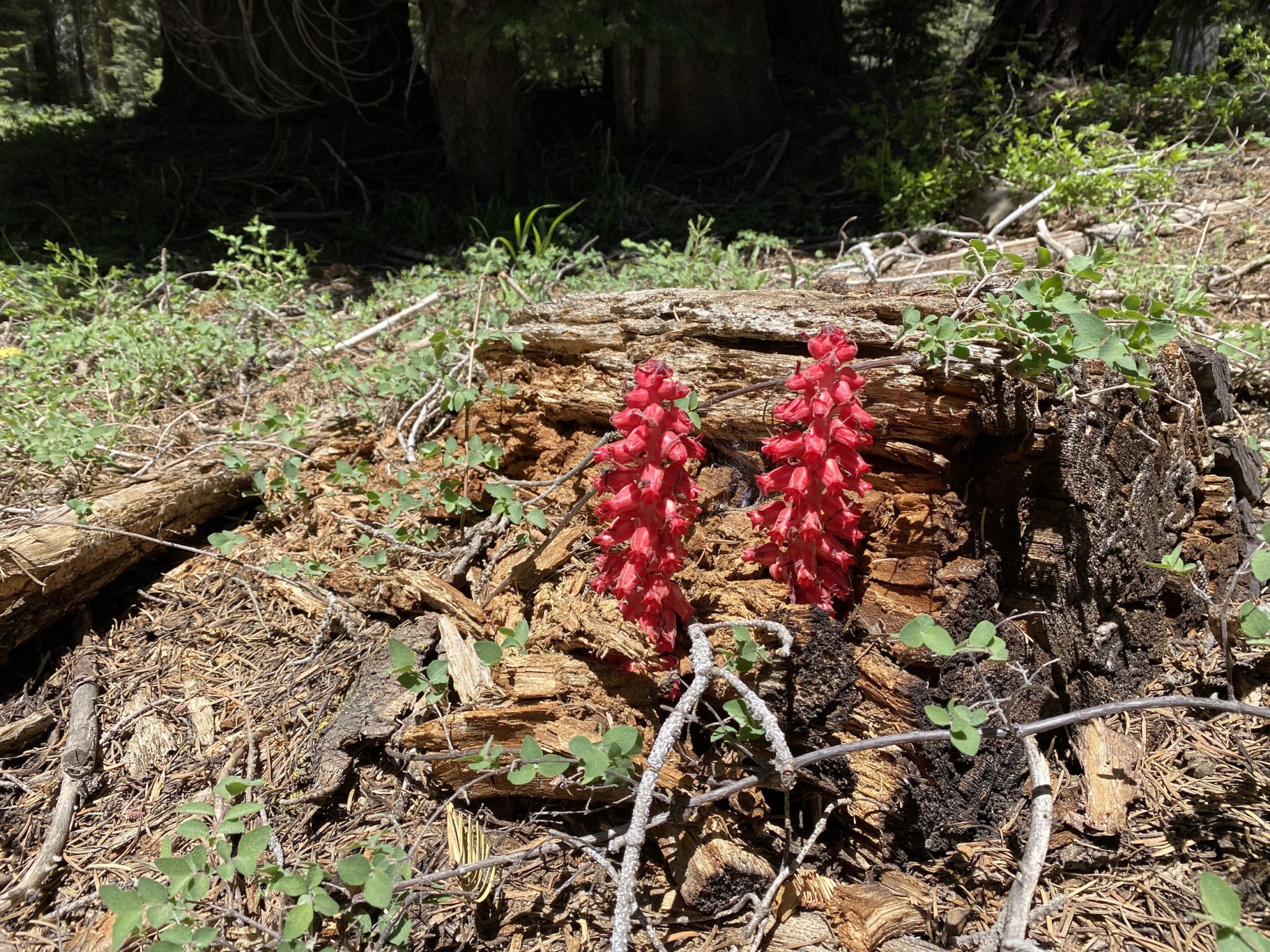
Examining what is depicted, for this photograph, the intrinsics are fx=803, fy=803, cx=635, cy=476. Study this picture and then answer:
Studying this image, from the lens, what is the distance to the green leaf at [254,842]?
4.41 feet

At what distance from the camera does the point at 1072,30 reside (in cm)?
565

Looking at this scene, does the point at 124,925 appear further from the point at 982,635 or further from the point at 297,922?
the point at 982,635

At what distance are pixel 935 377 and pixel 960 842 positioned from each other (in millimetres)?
957

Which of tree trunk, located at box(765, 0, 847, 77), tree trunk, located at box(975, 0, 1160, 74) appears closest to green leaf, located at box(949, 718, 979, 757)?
tree trunk, located at box(975, 0, 1160, 74)

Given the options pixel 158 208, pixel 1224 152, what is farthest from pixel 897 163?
pixel 158 208

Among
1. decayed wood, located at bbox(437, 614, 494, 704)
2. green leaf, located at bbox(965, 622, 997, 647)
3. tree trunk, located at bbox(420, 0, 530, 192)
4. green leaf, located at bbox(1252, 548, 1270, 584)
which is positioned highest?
tree trunk, located at bbox(420, 0, 530, 192)

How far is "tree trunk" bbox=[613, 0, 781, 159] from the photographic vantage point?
18.3ft

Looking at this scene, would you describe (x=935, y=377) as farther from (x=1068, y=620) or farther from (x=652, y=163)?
(x=652, y=163)

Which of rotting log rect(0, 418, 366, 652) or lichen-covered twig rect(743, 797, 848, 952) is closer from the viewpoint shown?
lichen-covered twig rect(743, 797, 848, 952)

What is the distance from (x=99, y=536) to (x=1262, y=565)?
2.76m

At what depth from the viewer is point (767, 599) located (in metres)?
1.75

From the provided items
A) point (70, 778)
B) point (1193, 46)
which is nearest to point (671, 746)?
point (70, 778)

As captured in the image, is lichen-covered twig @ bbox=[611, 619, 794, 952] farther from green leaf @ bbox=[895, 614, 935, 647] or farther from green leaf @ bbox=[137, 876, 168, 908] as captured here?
green leaf @ bbox=[137, 876, 168, 908]

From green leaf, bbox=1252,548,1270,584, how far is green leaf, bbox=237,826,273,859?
172 cm
